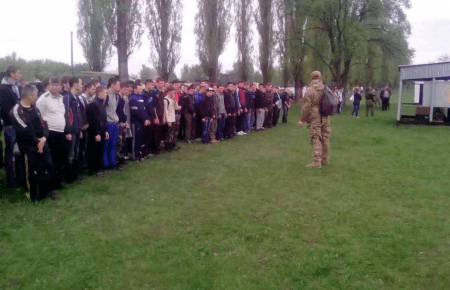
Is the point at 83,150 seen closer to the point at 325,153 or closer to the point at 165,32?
the point at 325,153

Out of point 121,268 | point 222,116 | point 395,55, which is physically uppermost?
point 395,55

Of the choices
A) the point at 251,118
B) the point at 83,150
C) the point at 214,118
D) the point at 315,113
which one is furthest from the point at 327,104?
the point at 251,118

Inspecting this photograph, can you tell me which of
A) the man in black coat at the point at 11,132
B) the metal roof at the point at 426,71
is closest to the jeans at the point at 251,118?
the metal roof at the point at 426,71

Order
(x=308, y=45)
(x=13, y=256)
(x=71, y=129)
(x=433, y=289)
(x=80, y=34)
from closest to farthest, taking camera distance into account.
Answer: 1. (x=433, y=289)
2. (x=13, y=256)
3. (x=71, y=129)
4. (x=308, y=45)
5. (x=80, y=34)

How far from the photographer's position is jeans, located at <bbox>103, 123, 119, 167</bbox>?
8.95 meters

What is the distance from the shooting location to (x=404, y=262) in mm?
4527

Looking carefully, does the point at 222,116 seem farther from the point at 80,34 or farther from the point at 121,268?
the point at 80,34

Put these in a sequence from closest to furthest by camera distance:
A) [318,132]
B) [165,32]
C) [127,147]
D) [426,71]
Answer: [318,132] → [127,147] → [426,71] → [165,32]

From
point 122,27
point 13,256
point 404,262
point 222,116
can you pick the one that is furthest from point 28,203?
point 122,27

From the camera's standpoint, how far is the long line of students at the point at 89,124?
653cm

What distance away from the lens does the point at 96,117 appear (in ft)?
27.1

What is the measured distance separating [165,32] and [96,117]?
1872 cm

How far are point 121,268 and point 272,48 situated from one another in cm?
2949

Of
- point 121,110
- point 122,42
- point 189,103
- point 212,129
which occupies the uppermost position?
point 122,42
